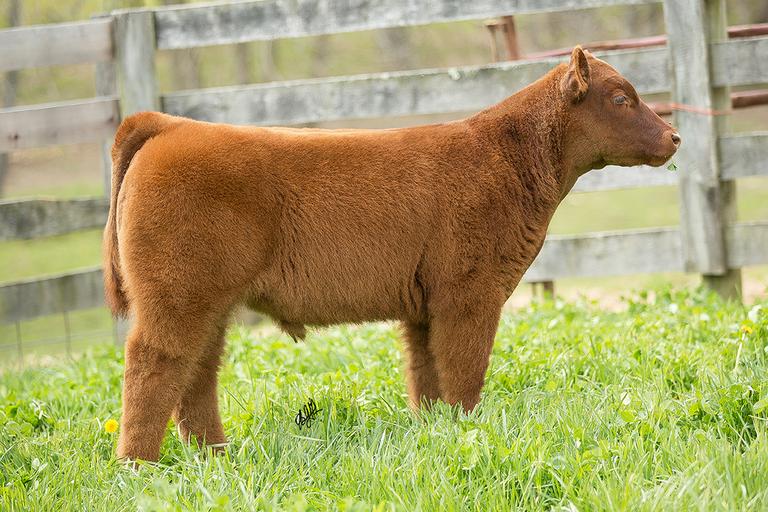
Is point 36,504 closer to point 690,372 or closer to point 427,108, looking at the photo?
point 690,372

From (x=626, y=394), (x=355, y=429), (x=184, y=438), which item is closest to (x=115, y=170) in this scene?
(x=184, y=438)

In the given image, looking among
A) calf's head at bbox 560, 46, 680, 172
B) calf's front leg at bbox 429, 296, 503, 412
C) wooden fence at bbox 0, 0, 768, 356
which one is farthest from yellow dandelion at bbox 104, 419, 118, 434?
wooden fence at bbox 0, 0, 768, 356

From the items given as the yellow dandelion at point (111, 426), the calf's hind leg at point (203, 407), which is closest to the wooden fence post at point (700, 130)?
the calf's hind leg at point (203, 407)

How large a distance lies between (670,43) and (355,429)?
13.5 ft

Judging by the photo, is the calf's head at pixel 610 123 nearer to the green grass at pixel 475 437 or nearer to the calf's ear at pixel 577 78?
the calf's ear at pixel 577 78

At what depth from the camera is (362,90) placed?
6789mm

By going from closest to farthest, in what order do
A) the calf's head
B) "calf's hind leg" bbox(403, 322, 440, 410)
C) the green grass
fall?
the green grass
the calf's head
"calf's hind leg" bbox(403, 322, 440, 410)

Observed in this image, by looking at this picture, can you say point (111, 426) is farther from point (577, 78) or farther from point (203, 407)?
point (577, 78)

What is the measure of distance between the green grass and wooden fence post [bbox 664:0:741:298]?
146 cm

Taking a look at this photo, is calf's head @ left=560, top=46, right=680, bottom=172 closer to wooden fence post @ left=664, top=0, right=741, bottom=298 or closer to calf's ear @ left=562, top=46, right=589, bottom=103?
calf's ear @ left=562, top=46, right=589, bottom=103

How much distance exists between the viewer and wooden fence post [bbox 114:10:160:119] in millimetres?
6707

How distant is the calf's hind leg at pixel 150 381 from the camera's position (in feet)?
12.9

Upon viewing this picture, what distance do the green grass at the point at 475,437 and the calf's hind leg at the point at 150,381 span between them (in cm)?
12

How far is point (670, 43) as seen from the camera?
673 centimetres
